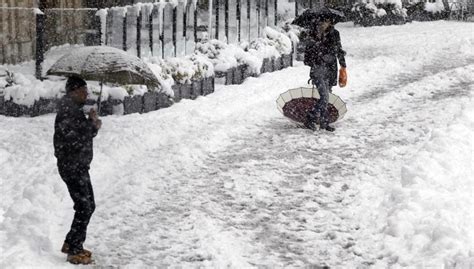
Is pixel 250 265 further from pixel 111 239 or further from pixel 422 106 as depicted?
pixel 422 106

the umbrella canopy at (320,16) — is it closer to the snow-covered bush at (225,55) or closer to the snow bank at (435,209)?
the snow bank at (435,209)

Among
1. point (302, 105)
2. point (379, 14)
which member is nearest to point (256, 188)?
point (302, 105)

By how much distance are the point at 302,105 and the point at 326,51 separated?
44.6 inches

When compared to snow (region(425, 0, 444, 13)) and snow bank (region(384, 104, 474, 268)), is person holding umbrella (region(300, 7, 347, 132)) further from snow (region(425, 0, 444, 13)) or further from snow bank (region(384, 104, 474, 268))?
snow (region(425, 0, 444, 13))

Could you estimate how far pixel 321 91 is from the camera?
10234 millimetres

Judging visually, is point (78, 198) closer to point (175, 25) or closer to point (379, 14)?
point (175, 25)

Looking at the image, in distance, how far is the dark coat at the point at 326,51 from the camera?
10258 millimetres

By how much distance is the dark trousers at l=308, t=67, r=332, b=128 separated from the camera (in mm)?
10227

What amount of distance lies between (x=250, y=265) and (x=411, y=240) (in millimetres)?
1628

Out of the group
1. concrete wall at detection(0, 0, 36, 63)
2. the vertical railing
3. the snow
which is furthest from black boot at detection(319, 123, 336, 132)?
the snow

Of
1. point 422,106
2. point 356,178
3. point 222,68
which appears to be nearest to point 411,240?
point 356,178

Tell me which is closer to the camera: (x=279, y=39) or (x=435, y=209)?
(x=435, y=209)

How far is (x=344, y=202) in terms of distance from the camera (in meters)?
7.23

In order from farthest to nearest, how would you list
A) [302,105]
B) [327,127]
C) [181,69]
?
[181,69] → [302,105] → [327,127]
